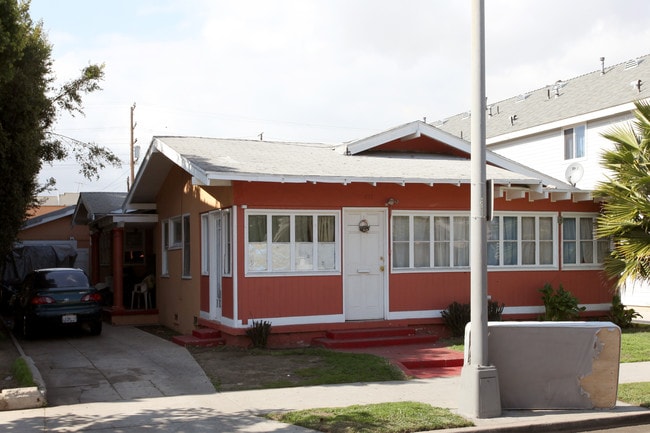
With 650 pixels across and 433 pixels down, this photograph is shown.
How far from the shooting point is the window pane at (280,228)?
14039mm

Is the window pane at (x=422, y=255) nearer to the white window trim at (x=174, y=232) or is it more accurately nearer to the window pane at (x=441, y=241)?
the window pane at (x=441, y=241)

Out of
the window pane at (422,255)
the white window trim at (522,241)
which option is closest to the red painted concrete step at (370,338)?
the window pane at (422,255)

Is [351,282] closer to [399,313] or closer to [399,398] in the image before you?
[399,313]

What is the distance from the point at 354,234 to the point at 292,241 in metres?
1.36

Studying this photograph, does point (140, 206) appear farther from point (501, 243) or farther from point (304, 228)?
point (501, 243)

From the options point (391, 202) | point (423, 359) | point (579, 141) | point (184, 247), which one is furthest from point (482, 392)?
point (579, 141)

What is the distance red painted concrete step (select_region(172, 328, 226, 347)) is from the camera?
46.0ft

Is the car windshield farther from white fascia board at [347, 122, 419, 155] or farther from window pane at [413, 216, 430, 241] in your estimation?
window pane at [413, 216, 430, 241]

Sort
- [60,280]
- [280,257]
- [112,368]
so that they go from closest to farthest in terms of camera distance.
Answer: [112,368] < [280,257] < [60,280]

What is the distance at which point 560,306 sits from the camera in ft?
50.9

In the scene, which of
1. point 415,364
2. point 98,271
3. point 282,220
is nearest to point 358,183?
point 282,220

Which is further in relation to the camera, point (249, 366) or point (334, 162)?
point (334, 162)

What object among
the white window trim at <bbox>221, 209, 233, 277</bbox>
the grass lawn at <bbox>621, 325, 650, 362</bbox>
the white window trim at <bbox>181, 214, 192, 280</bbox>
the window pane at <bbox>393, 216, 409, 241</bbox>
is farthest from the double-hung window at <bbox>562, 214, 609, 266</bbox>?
the white window trim at <bbox>181, 214, 192, 280</bbox>

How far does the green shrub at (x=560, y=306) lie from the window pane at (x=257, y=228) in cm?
631
